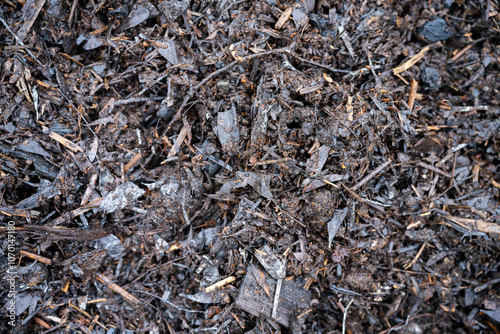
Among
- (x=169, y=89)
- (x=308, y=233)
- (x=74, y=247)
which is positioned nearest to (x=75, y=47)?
(x=169, y=89)

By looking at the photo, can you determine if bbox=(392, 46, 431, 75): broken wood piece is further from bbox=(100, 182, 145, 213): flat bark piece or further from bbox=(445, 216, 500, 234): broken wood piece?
bbox=(100, 182, 145, 213): flat bark piece

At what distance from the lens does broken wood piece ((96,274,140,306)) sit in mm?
2039

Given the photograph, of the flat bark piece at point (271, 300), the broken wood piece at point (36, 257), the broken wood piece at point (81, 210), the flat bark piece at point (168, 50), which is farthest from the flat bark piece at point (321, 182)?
the broken wood piece at point (36, 257)

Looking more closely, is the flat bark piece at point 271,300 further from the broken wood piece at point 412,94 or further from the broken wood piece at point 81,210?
the broken wood piece at point 412,94

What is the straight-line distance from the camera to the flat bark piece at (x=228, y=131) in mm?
1979

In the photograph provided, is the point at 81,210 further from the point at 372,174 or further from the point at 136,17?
the point at 372,174

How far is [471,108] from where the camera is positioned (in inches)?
88.4

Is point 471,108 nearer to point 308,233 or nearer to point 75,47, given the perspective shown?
point 308,233

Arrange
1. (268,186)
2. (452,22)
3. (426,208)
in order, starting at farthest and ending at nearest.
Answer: (452,22)
(426,208)
(268,186)

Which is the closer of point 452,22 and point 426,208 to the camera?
point 426,208

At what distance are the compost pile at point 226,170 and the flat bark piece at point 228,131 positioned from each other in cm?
1

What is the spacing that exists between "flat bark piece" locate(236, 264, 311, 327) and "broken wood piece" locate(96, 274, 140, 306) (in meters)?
0.76

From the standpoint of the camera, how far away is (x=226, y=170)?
2072 mm

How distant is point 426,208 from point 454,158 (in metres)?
0.48
